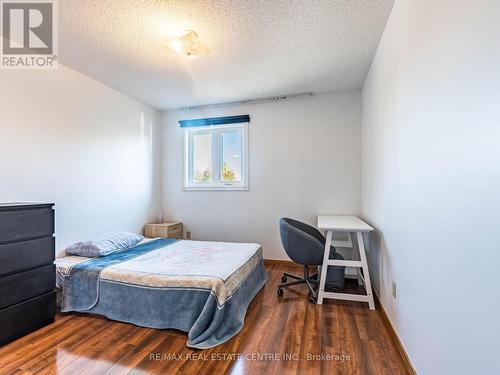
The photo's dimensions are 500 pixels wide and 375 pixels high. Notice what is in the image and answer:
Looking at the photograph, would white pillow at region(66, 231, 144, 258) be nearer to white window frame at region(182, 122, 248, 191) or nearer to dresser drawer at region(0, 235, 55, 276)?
dresser drawer at region(0, 235, 55, 276)

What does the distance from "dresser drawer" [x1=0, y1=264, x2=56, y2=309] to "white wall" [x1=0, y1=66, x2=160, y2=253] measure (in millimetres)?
664

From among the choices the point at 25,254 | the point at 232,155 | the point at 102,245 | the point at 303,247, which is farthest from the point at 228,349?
the point at 232,155

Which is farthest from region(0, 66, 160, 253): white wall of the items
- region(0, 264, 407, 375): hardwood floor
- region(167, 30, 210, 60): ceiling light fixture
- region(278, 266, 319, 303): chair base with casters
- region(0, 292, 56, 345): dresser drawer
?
region(278, 266, 319, 303): chair base with casters

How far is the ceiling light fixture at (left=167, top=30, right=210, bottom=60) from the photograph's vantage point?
7.13 feet

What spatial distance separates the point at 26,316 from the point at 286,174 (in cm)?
326

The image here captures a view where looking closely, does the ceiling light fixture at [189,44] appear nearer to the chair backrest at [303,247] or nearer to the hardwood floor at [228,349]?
the chair backrest at [303,247]

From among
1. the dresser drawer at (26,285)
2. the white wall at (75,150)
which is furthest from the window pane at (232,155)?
the dresser drawer at (26,285)

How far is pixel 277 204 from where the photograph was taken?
12.7 ft

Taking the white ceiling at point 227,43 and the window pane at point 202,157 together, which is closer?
the white ceiling at point 227,43

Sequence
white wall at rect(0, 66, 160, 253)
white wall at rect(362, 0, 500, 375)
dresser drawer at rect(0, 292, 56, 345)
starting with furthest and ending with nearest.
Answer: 1. white wall at rect(0, 66, 160, 253)
2. dresser drawer at rect(0, 292, 56, 345)
3. white wall at rect(362, 0, 500, 375)

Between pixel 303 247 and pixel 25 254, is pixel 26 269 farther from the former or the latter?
pixel 303 247

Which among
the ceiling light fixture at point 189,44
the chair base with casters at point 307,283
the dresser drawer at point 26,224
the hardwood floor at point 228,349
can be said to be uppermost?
the ceiling light fixture at point 189,44

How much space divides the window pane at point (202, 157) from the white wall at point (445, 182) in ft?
9.69

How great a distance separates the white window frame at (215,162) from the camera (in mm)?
4035
